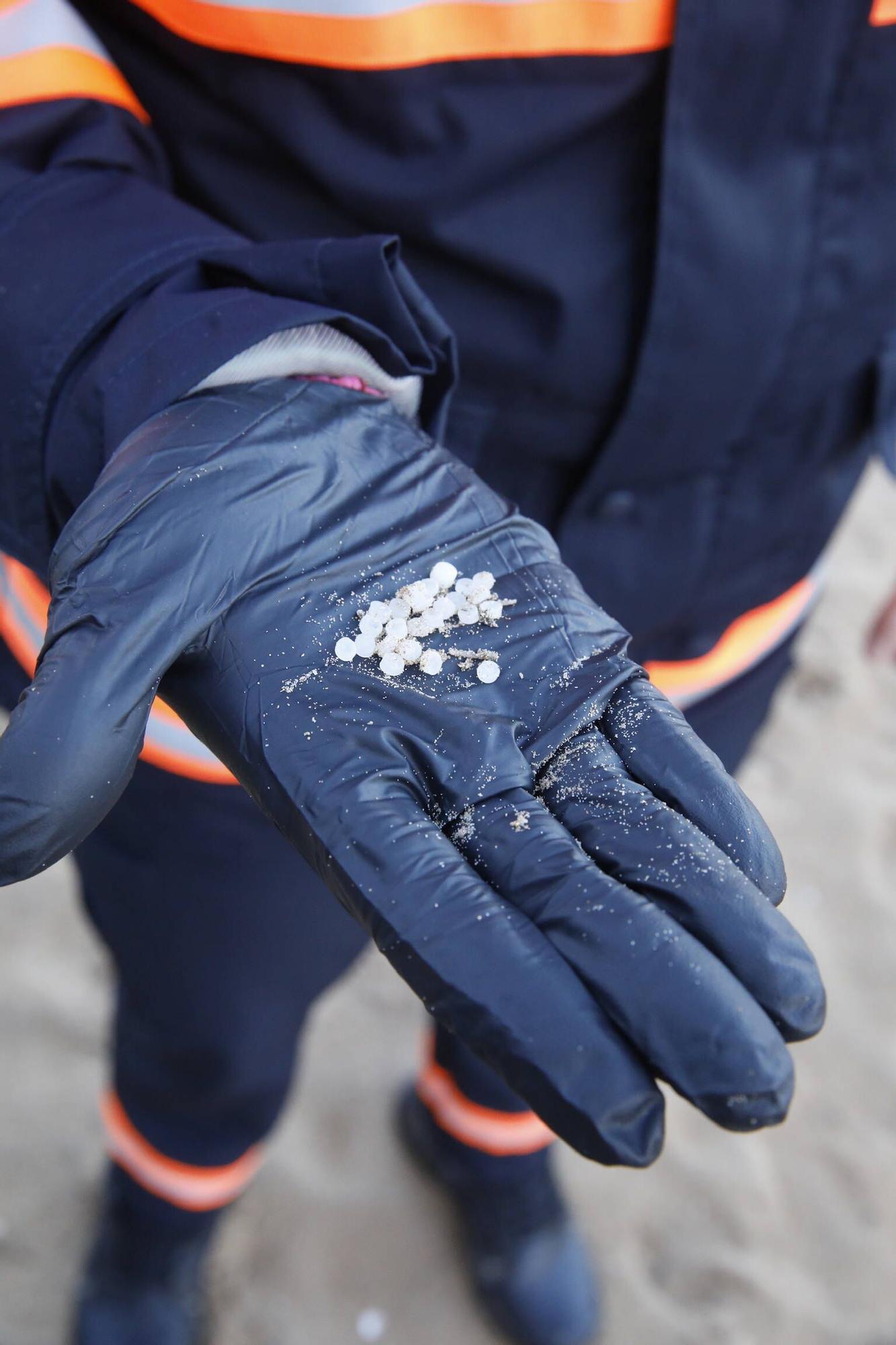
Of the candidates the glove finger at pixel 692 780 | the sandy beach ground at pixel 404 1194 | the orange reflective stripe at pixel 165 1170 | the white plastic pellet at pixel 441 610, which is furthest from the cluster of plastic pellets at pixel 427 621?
the sandy beach ground at pixel 404 1194

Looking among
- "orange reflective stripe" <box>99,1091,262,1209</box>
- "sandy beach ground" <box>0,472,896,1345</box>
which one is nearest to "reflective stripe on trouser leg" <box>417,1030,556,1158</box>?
"sandy beach ground" <box>0,472,896,1345</box>

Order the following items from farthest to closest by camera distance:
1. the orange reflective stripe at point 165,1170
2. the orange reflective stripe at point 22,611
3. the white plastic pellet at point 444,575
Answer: the orange reflective stripe at point 165,1170, the orange reflective stripe at point 22,611, the white plastic pellet at point 444,575

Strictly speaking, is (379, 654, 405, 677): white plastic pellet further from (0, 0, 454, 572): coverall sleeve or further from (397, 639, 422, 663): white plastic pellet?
(0, 0, 454, 572): coverall sleeve

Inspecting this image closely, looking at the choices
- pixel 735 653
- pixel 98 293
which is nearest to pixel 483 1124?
pixel 735 653

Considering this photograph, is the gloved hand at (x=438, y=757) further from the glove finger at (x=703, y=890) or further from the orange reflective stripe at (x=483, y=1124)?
the orange reflective stripe at (x=483, y=1124)

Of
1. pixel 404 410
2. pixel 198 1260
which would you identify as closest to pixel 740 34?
pixel 404 410

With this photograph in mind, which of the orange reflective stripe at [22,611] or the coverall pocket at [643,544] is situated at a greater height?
the coverall pocket at [643,544]

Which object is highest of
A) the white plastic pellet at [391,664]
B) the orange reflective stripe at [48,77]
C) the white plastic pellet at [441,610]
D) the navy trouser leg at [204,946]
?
the orange reflective stripe at [48,77]
